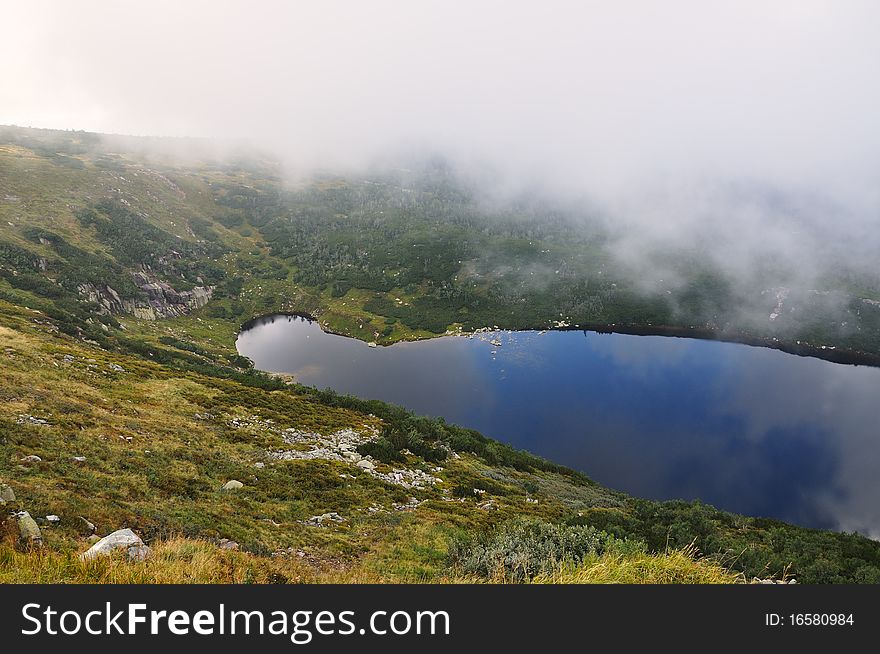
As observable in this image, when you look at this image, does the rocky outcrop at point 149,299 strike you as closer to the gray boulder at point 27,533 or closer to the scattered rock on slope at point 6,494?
the scattered rock on slope at point 6,494

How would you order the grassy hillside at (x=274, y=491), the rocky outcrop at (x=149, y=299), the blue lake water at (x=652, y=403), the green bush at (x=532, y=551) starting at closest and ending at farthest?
the green bush at (x=532, y=551), the grassy hillside at (x=274, y=491), the blue lake water at (x=652, y=403), the rocky outcrop at (x=149, y=299)

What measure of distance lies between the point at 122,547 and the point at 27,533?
2229mm

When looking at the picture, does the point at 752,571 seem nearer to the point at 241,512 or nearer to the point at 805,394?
the point at 241,512

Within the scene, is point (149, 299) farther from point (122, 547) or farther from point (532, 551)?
point (532, 551)

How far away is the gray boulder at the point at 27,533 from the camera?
29.2ft

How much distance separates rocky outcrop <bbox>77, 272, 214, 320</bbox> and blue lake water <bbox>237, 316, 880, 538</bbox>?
17297 millimetres

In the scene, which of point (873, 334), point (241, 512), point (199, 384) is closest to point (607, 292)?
point (873, 334)

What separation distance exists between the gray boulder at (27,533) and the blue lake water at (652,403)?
65.1m

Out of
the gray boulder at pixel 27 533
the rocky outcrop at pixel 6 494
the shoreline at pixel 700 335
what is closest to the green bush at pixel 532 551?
the gray boulder at pixel 27 533

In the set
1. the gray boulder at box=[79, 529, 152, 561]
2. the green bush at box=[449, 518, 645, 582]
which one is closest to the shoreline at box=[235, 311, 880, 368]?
the green bush at box=[449, 518, 645, 582]

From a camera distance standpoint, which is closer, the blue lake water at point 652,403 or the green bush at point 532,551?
the green bush at point 532,551

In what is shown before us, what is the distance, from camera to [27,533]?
930 cm

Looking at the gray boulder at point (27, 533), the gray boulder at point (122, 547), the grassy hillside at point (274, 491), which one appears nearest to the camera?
the gray boulder at point (122, 547)

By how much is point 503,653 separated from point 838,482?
292ft
